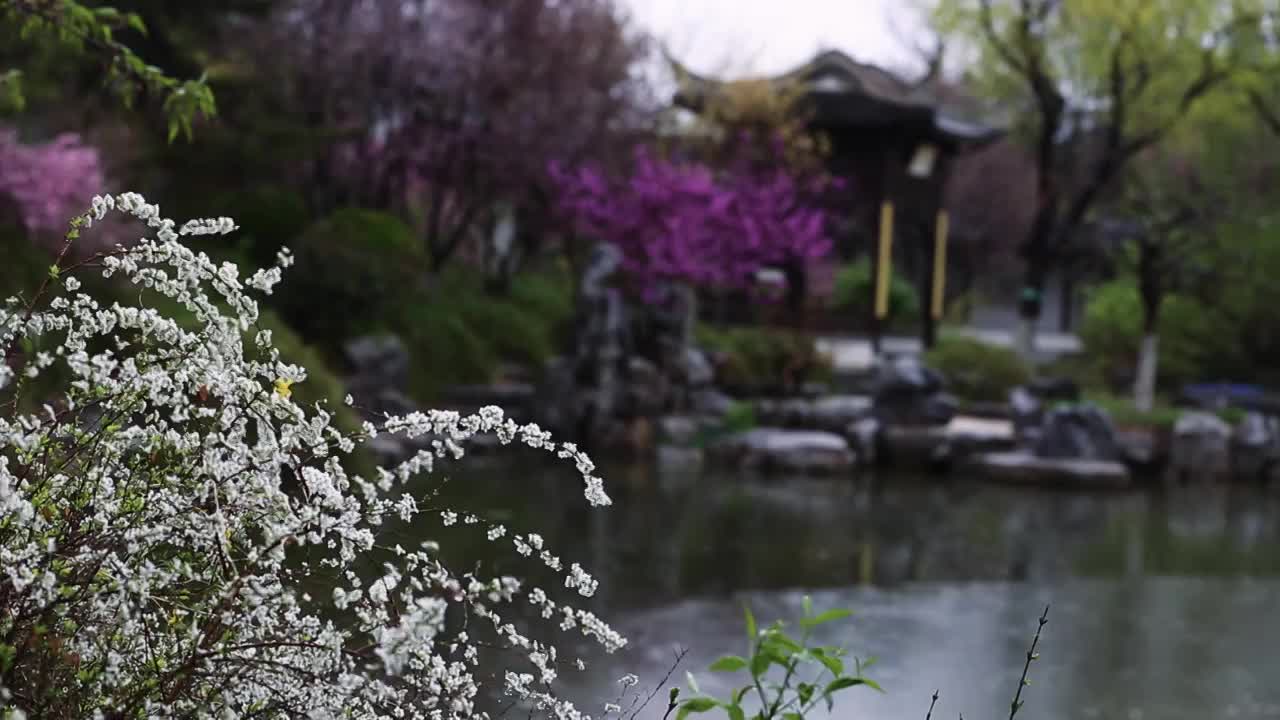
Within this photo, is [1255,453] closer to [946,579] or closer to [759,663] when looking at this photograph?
[946,579]

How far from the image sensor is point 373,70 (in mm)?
16109

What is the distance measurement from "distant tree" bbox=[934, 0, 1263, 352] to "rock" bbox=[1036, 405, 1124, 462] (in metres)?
6.54

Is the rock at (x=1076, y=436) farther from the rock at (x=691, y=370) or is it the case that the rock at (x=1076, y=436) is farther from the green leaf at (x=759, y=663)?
the green leaf at (x=759, y=663)

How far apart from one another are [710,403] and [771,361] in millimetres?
1707

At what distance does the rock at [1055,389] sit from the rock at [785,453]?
554cm

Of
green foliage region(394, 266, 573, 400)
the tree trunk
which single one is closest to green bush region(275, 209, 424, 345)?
green foliage region(394, 266, 573, 400)

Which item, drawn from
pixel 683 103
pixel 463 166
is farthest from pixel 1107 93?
pixel 463 166

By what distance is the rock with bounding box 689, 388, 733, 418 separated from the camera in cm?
1423

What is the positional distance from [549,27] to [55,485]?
16.1 m

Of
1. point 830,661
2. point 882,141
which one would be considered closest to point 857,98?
point 882,141

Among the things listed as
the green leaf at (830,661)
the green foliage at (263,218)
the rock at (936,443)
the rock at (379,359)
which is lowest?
the rock at (936,443)

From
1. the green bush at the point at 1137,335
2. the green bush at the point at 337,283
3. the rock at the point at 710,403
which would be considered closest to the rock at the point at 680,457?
the rock at the point at 710,403

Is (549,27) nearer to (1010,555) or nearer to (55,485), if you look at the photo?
(1010,555)

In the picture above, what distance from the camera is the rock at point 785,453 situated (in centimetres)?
1275
